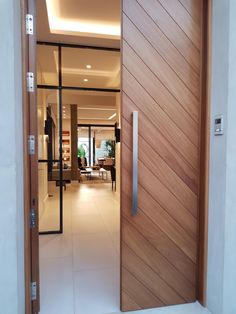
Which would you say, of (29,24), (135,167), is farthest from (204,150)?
(29,24)

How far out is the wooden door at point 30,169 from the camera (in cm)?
160

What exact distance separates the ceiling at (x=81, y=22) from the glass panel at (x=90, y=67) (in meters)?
0.35

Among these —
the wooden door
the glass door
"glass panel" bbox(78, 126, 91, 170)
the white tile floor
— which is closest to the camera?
the wooden door

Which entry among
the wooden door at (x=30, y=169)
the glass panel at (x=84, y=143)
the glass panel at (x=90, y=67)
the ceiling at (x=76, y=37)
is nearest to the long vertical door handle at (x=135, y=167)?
the wooden door at (x=30, y=169)

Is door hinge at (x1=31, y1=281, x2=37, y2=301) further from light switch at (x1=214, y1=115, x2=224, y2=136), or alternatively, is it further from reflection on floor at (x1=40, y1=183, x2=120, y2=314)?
light switch at (x1=214, y1=115, x2=224, y2=136)

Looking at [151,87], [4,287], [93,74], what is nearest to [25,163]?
[4,287]

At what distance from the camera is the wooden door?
5.24 feet

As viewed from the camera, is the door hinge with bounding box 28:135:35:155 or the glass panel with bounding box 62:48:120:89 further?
the glass panel with bounding box 62:48:120:89

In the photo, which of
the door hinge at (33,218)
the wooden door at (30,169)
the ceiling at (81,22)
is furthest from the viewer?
the ceiling at (81,22)

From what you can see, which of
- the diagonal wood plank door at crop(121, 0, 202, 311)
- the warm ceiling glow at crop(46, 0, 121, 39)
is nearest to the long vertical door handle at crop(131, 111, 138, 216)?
the diagonal wood plank door at crop(121, 0, 202, 311)

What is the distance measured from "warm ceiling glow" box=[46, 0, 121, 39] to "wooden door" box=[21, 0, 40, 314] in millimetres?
1884

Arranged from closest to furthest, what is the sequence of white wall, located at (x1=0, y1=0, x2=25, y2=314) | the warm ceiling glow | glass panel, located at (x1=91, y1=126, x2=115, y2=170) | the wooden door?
white wall, located at (x1=0, y1=0, x2=25, y2=314), the wooden door, the warm ceiling glow, glass panel, located at (x1=91, y1=126, x2=115, y2=170)

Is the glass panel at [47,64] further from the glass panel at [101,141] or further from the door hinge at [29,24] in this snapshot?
the glass panel at [101,141]

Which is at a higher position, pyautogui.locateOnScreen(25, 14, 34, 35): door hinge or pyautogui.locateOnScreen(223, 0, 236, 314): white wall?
pyautogui.locateOnScreen(25, 14, 34, 35): door hinge
